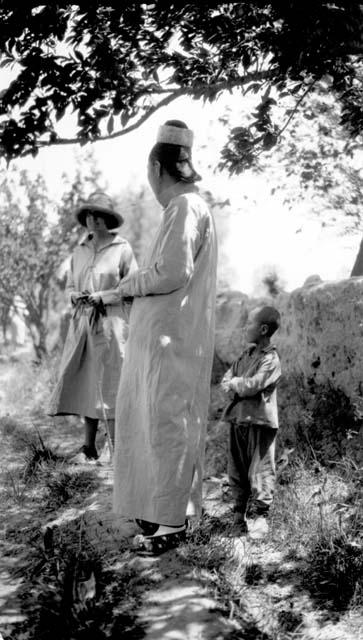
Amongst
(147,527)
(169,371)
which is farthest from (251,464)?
A: (169,371)

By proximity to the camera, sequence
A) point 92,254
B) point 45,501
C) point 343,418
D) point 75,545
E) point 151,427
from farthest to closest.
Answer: point 92,254 → point 343,418 → point 45,501 → point 75,545 → point 151,427

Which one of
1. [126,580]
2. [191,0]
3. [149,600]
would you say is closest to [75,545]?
[126,580]

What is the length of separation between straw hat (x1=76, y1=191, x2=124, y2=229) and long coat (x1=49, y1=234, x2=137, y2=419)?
0.22 meters

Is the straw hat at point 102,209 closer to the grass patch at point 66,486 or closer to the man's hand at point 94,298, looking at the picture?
the man's hand at point 94,298

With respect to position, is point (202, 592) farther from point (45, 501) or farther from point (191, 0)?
point (191, 0)

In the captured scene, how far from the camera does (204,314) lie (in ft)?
11.2

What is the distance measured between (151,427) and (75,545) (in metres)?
0.85

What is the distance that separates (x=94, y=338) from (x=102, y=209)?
40.4 inches

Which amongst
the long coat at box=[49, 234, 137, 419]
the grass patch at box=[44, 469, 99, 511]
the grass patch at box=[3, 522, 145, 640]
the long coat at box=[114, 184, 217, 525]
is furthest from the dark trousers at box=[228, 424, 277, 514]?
the long coat at box=[49, 234, 137, 419]

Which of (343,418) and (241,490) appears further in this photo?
(343,418)

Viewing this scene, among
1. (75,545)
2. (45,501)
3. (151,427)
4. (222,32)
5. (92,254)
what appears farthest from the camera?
(92,254)

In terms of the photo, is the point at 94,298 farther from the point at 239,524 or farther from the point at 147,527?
the point at 239,524

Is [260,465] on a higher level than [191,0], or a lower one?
lower

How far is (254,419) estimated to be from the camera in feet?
12.3
